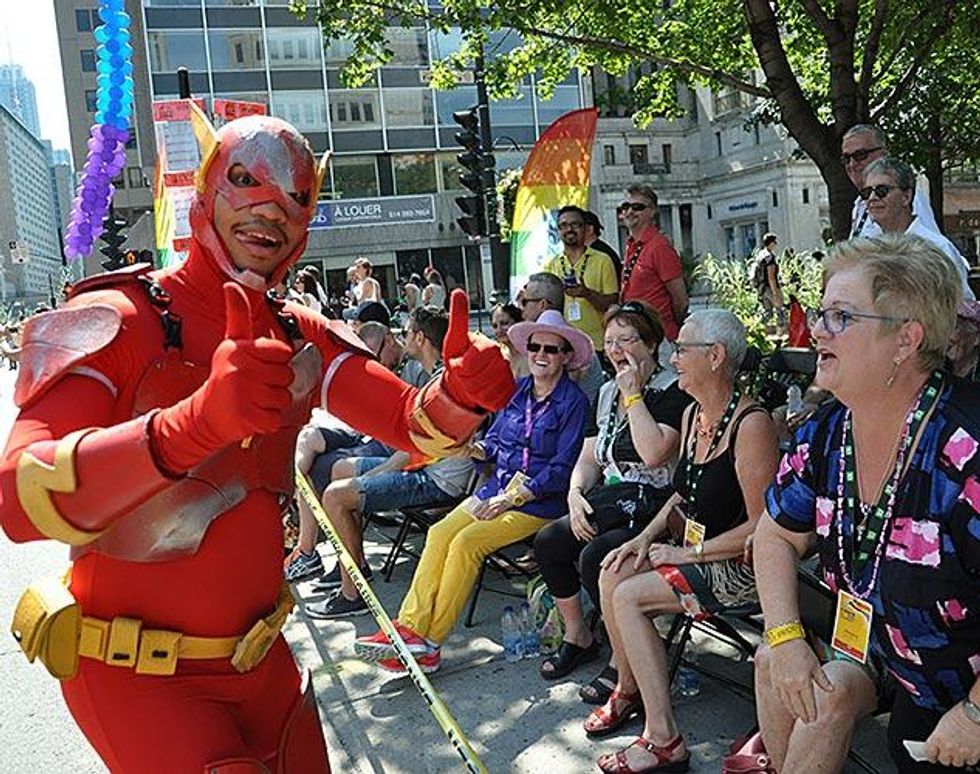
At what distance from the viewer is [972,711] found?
2051 mm

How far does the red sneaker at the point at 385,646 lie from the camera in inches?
165

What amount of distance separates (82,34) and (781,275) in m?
39.9

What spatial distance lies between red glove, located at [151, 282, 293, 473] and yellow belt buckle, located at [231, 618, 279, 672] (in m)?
0.59

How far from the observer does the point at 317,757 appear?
217 cm

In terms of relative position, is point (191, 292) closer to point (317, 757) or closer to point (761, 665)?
point (317, 757)

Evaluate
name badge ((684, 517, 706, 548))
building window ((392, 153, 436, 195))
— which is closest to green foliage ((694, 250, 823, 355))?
name badge ((684, 517, 706, 548))

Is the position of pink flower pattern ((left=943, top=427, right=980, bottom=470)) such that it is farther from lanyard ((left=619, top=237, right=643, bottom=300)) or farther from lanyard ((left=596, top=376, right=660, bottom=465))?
lanyard ((left=619, top=237, right=643, bottom=300))

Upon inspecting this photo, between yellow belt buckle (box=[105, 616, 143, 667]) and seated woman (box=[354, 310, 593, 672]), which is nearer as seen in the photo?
yellow belt buckle (box=[105, 616, 143, 667])

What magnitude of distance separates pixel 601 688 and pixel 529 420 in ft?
4.51

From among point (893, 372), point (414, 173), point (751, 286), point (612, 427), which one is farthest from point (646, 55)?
point (414, 173)

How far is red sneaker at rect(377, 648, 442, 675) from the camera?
423 centimetres

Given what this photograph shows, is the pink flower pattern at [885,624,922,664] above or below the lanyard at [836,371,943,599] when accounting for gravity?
below

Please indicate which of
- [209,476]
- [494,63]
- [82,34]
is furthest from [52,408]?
[82,34]

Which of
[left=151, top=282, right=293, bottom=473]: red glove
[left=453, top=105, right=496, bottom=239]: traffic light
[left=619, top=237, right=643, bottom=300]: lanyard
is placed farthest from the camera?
[left=453, top=105, right=496, bottom=239]: traffic light
